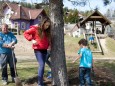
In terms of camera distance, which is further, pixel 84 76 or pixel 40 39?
pixel 84 76

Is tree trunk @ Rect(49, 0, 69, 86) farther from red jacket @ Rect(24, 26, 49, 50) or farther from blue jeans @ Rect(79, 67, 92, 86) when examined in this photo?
blue jeans @ Rect(79, 67, 92, 86)

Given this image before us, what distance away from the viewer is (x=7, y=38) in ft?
27.2

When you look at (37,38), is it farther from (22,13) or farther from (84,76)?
(22,13)

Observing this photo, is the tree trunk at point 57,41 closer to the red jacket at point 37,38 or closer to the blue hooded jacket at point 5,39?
the red jacket at point 37,38

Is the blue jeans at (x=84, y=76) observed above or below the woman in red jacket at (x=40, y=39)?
below

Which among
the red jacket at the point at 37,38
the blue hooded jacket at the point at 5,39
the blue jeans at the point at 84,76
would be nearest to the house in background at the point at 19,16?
the blue hooded jacket at the point at 5,39

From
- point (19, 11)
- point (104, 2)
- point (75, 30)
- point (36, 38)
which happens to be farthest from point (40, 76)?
point (75, 30)

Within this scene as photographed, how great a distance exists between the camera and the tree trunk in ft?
24.1

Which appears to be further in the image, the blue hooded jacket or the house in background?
the house in background

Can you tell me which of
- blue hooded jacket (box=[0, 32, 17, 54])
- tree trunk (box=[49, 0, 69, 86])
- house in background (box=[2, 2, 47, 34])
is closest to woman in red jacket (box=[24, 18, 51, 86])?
tree trunk (box=[49, 0, 69, 86])

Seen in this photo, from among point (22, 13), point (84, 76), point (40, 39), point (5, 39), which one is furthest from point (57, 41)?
point (22, 13)

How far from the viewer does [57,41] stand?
7348 millimetres

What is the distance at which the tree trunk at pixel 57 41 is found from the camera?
7.34m

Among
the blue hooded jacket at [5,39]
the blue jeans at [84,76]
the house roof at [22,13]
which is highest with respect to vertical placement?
the house roof at [22,13]
